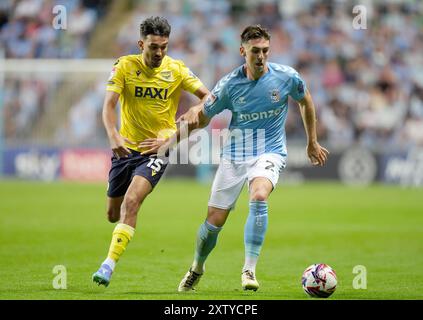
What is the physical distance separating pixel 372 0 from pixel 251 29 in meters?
19.2

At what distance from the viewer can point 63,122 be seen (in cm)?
2630

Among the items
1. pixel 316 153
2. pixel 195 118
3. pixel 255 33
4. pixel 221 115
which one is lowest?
pixel 316 153

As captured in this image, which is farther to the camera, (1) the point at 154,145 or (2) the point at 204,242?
(1) the point at 154,145

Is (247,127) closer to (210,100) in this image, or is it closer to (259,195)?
(210,100)

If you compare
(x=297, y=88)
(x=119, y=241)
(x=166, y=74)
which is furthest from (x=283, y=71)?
(x=119, y=241)

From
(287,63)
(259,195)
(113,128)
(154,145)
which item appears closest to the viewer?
(259,195)

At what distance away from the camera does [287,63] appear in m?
26.9

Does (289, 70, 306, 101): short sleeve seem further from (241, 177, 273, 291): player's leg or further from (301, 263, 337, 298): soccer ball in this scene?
(301, 263, 337, 298): soccer ball

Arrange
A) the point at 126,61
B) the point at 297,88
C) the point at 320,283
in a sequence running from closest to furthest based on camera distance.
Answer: the point at 320,283 < the point at 297,88 < the point at 126,61

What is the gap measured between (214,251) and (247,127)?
12.4ft
